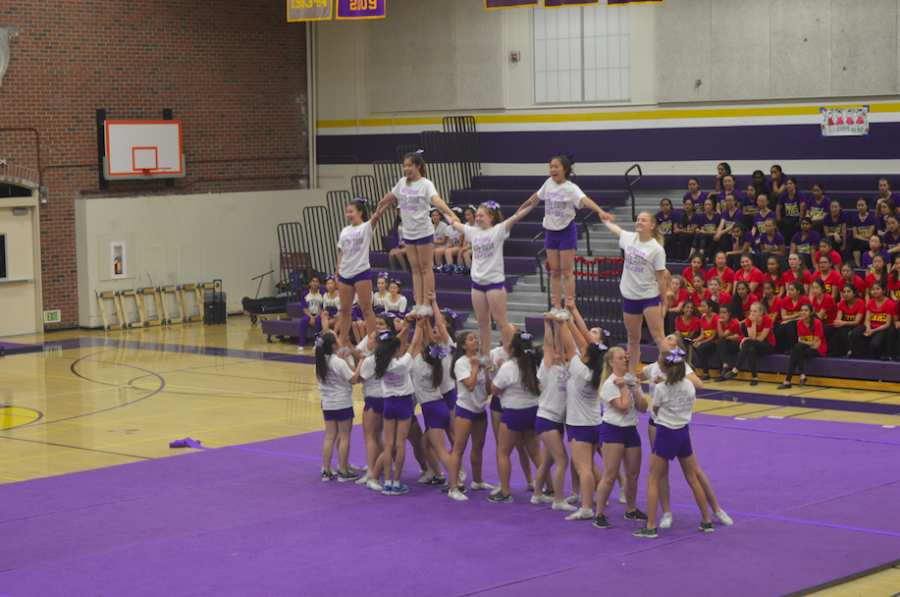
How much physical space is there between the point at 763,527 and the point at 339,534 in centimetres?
334

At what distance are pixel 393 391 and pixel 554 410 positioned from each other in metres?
1.56

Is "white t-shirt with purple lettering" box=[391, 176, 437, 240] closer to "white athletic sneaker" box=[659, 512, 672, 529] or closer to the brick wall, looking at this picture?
"white athletic sneaker" box=[659, 512, 672, 529]

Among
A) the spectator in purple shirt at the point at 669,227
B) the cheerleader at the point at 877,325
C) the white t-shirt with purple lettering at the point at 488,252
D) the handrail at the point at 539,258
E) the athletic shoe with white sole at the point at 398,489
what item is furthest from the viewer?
the handrail at the point at 539,258

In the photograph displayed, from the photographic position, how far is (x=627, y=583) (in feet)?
23.9

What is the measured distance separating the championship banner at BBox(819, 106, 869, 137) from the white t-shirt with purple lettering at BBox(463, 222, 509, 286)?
10134 millimetres

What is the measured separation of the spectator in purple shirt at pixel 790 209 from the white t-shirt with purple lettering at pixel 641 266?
26.3 ft

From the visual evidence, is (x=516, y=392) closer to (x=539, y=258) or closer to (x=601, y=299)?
(x=601, y=299)

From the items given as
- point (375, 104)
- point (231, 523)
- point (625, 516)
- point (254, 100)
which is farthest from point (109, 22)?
point (625, 516)

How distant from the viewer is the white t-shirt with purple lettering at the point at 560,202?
10.4m

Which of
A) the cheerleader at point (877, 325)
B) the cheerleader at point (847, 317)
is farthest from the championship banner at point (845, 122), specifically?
the cheerleader at point (877, 325)

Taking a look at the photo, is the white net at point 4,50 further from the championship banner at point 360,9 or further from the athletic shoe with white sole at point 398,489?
the athletic shoe with white sole at point 398,489

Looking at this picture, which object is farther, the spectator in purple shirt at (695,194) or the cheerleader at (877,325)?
the spectator in purple shirt at (695,194)

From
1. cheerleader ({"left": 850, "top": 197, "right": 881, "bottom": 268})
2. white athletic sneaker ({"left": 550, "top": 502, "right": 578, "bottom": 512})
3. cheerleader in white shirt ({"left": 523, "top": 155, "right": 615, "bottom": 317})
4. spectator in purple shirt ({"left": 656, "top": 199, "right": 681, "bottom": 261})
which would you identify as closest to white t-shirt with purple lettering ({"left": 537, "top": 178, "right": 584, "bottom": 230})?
cheerleader in white shirt ({"left": 523, "top": 155, "right": 615, "bottom": 317})

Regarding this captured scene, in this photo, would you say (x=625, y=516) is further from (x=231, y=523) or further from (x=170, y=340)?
(x=170, y=340)
